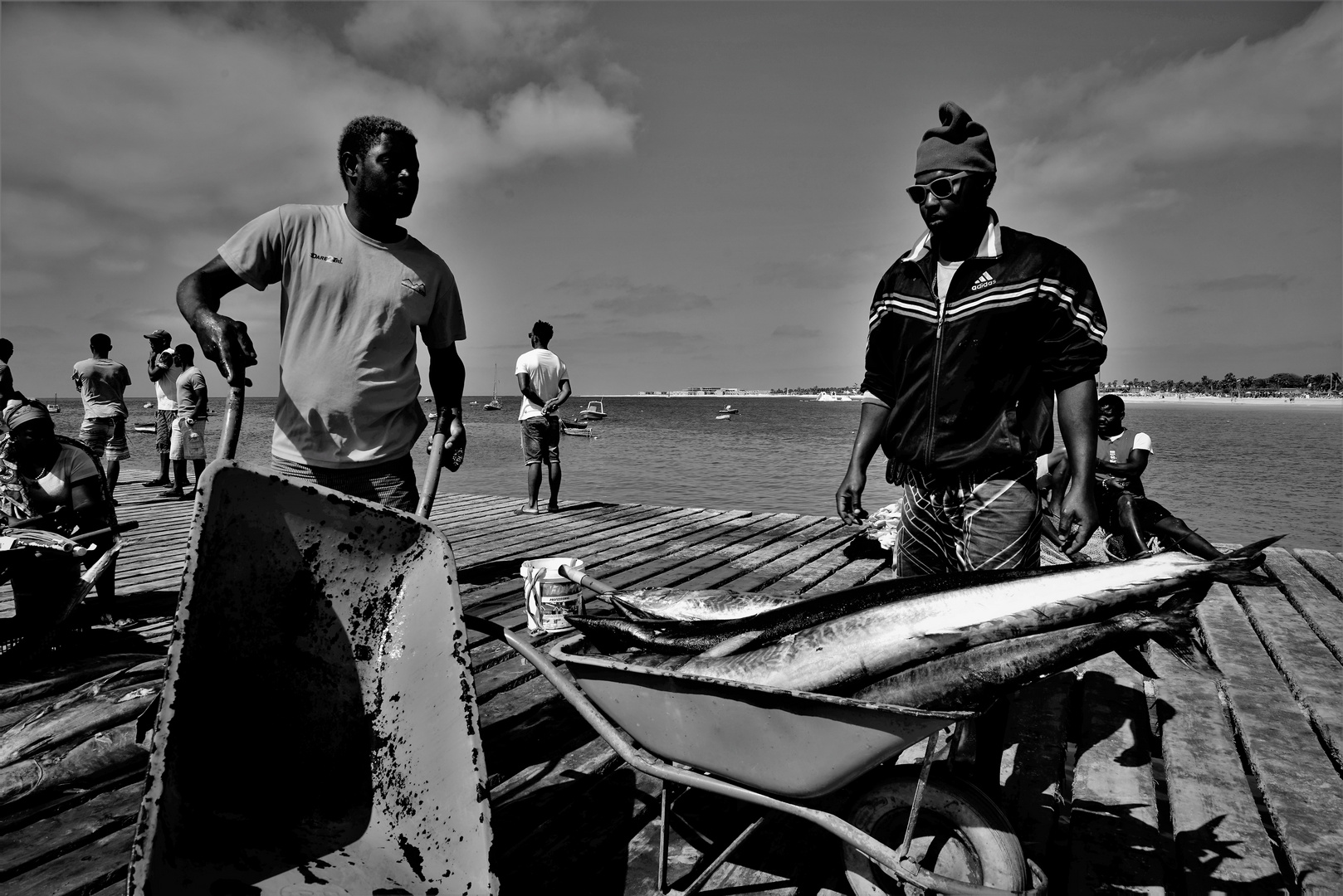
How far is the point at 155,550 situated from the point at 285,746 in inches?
218

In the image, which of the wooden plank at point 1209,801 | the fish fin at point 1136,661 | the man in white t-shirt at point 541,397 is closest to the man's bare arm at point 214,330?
the fish fin at point 1136,661

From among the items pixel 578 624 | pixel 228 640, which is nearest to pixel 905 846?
pixel 578 624

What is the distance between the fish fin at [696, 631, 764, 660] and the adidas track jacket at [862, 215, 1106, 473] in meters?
1.02

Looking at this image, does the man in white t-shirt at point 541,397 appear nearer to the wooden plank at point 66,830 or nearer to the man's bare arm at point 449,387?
the man's bare arm at point 449,387

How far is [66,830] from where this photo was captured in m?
2.25

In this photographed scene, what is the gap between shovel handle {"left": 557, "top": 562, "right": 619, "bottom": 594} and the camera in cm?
267

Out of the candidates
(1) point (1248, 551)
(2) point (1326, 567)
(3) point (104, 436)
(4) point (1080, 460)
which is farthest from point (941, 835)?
(3) point (104, 436)

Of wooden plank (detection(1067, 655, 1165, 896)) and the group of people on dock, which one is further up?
the group of people on dock

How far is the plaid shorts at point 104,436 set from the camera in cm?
873

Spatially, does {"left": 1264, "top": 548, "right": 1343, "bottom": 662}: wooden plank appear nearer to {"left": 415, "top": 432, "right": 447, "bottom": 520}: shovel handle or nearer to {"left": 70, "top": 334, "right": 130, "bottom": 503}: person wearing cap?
{"left": 415, "top": 432, "right": 447, "bottom": 520}: shovel handle

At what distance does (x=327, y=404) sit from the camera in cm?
280

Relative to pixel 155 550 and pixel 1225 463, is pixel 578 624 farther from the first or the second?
pixel 1225 463

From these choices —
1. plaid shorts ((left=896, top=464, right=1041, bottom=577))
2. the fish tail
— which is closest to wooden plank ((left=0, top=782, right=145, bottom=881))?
plaid shorts ((left=896, top=464, right=1041, bottom=577))

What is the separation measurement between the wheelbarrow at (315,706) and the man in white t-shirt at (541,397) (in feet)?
18.4
